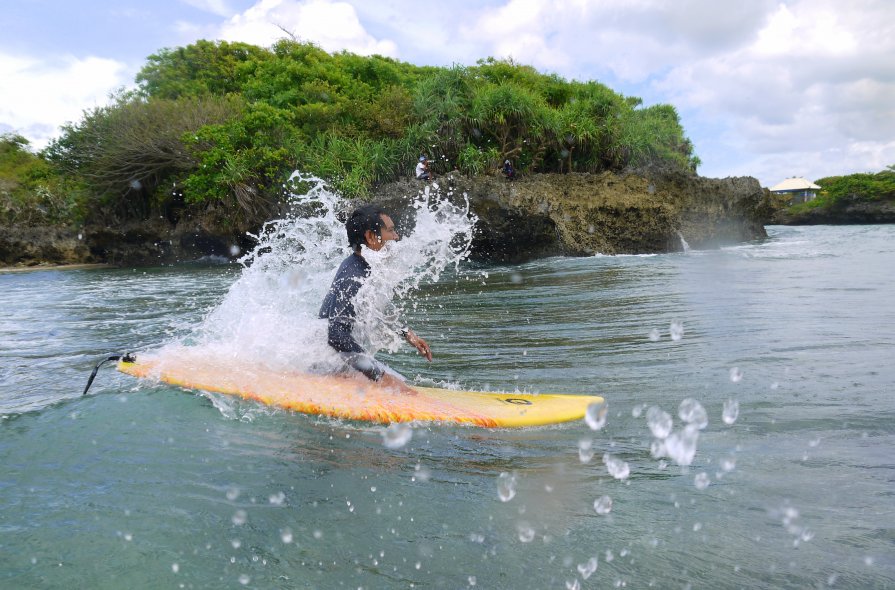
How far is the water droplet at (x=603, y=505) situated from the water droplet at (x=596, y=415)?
0.98 meters

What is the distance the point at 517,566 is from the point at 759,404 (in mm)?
2329

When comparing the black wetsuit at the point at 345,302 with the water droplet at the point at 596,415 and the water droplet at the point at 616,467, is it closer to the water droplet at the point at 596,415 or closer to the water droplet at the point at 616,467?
the water droplet at the point at 596,415

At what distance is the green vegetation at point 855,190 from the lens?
37.0m

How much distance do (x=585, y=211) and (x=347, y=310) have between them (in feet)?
44.8

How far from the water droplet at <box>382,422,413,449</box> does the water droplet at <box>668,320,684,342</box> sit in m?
3.00

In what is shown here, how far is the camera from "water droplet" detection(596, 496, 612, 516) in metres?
2.61

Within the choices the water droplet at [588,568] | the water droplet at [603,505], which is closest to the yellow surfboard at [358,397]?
the water droplet at [603,505]

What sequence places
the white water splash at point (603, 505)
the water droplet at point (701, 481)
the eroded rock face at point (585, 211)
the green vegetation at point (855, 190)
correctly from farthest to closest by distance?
the green vegetation at point (855, 190)
the eroded rock face at point (585, 211)
the water droplet at point (701, 481)
the white water splash at point (603, 505)

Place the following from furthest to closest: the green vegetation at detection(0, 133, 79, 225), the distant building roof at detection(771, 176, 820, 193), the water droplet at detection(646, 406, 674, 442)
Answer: the distant building roof at detection(771, 176, 820, 193), the green vegetation at detection(0, 133, 79, 225), the water droplet at detection(646, 406, 674, 442)

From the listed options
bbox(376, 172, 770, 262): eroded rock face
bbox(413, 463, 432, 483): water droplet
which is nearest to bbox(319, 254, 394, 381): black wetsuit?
bbox(413, 463, 432, 483): water droplet

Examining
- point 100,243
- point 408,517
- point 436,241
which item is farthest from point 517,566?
→ point 100,243

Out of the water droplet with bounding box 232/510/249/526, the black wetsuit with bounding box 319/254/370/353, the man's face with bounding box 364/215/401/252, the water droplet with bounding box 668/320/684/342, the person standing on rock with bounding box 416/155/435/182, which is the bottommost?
the water droplet with bounding box 232/510/249/526

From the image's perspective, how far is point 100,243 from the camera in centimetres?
2484

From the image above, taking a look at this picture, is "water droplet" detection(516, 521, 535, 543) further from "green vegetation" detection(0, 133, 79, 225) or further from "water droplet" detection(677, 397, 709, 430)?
"green vegetation" detection(0, 133, 79, 225)
